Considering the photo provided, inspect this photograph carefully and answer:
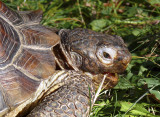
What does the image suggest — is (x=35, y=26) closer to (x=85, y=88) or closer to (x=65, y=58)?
(x=65, y=58)

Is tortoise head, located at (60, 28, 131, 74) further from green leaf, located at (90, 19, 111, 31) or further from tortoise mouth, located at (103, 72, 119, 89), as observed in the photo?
green leaf, located at (90, 19, 111, 31)

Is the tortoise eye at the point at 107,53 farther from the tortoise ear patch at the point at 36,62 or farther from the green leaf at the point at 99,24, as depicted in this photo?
the green leaf at the point at 99,24

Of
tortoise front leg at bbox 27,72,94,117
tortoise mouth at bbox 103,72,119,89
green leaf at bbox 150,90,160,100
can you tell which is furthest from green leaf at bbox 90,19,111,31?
tortoise front leg at bbox 27,72,94,117

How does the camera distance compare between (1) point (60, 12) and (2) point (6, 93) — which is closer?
(2) point (6, 93)

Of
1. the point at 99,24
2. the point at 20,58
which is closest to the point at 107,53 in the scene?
the point at 20,58

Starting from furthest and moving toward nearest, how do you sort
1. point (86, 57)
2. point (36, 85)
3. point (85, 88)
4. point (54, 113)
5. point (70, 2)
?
point (70, 2) < point (86, 57) < point (85, 88) < point (36, 85) < point (54, 113)

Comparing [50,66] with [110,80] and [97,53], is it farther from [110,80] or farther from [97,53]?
[110,80]

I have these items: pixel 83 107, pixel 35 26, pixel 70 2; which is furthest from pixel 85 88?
pixel 70 2
